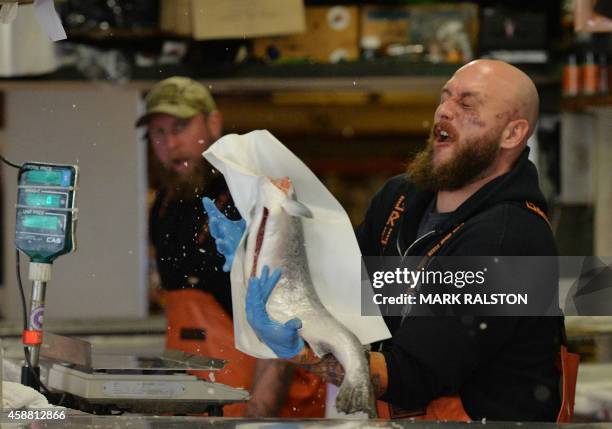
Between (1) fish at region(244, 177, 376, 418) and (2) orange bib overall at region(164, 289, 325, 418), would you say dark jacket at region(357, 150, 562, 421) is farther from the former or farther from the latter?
(2) orange bib overall at region(164, 289, 325, 418)

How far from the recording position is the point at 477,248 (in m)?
1.81

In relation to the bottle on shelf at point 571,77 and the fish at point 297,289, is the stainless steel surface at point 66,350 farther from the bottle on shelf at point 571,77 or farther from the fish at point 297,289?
the bottle on shelf at point 571,77

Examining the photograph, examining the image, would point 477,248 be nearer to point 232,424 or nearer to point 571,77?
point 232,424

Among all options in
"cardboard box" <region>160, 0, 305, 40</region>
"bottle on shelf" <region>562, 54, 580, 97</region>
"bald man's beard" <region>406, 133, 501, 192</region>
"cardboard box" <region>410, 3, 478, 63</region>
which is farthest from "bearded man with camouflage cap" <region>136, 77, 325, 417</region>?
"bottle on shelf" <region>562, 54, 580, 97</region>

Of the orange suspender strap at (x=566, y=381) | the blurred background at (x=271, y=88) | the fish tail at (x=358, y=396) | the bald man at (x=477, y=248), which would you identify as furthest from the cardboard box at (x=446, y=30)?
the fish tail at (x=358, y=396)

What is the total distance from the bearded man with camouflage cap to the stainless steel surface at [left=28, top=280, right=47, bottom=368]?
252mm

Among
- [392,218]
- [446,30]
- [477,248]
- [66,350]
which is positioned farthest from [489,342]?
[446,30]

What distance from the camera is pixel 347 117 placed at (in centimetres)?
388

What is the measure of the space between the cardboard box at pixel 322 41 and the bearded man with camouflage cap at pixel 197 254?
27 centimetres

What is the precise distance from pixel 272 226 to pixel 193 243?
0.62ft

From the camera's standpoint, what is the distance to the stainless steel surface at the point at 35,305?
1.90m

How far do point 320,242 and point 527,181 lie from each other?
353mm

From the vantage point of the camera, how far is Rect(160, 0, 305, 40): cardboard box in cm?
207

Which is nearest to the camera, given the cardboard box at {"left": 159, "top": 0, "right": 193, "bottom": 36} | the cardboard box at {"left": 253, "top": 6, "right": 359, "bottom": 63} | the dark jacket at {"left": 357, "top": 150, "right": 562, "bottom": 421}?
the dark jacket at {"left": 357, "top": 150, "right": 562, "bottom": 421}
